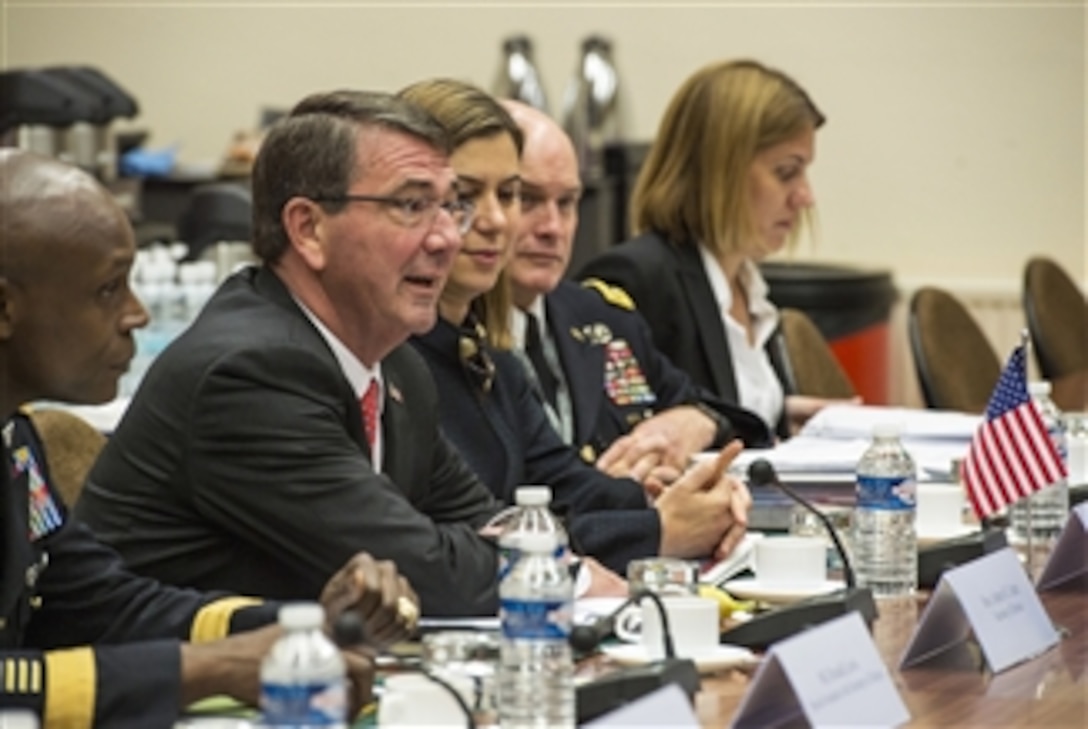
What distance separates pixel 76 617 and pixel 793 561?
94 cm

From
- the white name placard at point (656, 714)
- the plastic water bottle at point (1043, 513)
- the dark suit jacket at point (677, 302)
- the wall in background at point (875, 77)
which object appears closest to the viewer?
the white name placard at point (656, 714)

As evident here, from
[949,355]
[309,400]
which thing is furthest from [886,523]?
[949,355]

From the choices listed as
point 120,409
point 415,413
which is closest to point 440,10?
point 120,409

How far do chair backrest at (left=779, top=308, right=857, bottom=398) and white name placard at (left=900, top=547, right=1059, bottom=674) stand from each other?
2348mm

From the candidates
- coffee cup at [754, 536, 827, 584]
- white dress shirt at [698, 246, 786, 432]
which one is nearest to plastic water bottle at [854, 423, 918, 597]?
coffee cup at [754, 536, 827, 584]

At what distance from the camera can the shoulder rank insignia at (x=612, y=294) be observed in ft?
14.0

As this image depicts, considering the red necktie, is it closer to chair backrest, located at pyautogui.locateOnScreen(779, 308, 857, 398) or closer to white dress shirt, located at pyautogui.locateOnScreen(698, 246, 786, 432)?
white dress shirt, located at pyautogui.locateOnScreen(698, 246, 786, 432)

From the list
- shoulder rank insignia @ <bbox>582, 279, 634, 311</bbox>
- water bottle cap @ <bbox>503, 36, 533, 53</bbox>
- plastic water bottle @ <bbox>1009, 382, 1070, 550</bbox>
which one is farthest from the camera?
water bottle cap @ <bbox>503, 36, 533, 53</bbox>

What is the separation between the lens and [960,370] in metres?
5.46

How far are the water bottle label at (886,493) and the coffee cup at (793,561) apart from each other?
0.41 feet

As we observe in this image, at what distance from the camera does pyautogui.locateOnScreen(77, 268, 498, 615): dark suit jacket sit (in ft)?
8.39

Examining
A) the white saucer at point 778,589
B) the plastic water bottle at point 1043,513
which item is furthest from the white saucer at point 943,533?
the white saucer at point 778,589

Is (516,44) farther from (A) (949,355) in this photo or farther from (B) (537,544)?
(B) (537,544)

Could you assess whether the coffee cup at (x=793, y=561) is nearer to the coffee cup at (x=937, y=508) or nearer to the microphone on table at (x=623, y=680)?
the coffee cup at (x=937, y=508)
